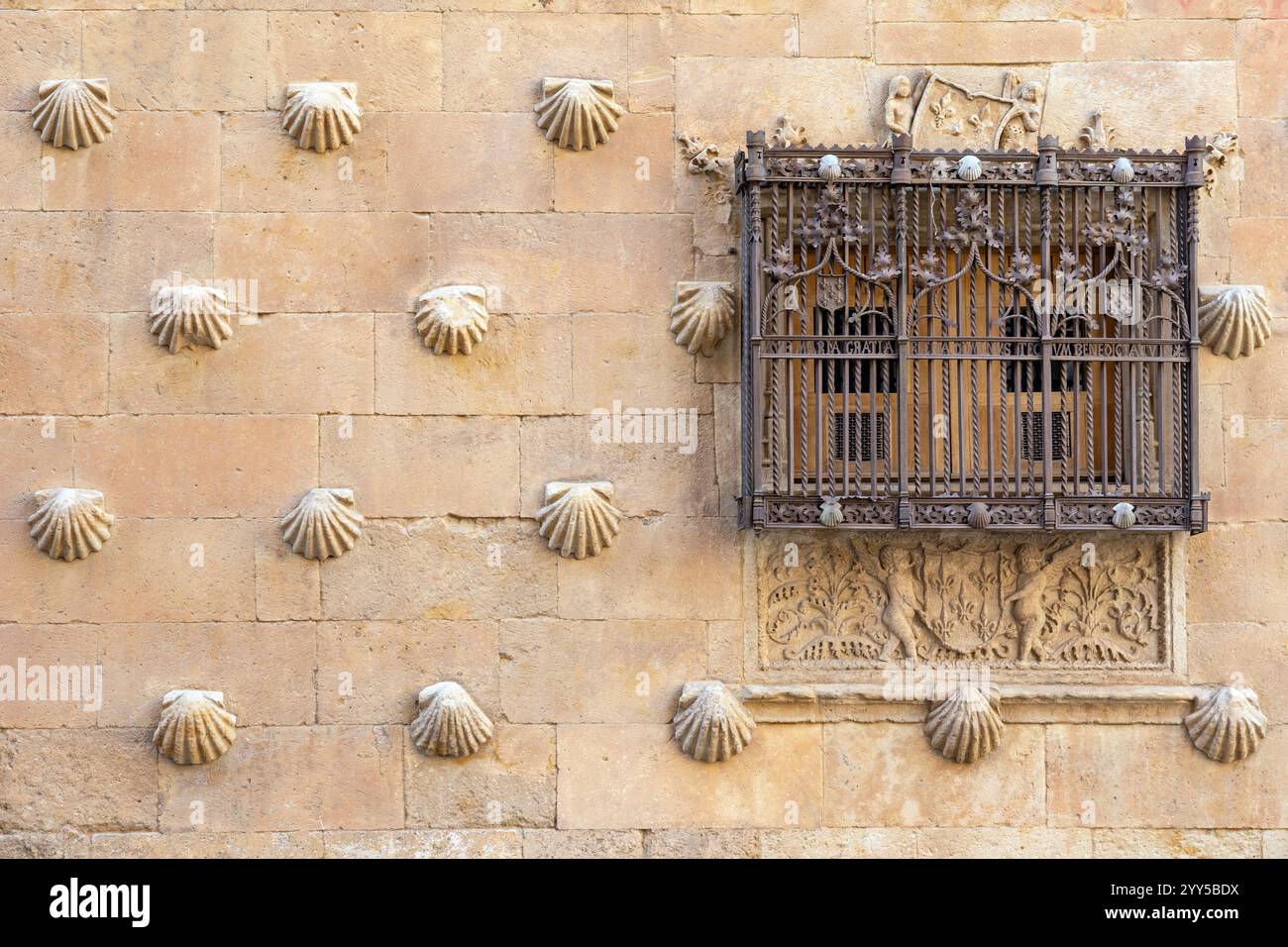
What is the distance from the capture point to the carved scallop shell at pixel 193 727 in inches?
272

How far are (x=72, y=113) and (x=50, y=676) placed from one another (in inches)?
89.9

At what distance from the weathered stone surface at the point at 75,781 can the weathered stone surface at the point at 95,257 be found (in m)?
1.75

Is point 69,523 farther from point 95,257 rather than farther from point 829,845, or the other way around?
point 829,845

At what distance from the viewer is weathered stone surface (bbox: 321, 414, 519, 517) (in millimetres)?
7121

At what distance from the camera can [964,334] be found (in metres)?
7.06

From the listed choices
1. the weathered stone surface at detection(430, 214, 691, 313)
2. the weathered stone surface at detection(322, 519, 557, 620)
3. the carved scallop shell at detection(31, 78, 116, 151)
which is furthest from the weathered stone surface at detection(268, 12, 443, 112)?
the weathered stone surface at detection(322, 519, 557, 620)

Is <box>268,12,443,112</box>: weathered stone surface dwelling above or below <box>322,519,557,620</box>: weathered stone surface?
above

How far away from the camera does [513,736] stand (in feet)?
23.2

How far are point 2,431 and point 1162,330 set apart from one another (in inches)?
186

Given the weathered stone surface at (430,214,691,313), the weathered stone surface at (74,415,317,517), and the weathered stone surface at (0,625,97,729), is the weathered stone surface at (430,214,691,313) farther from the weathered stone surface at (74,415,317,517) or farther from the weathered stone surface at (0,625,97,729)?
the weathered stone surface at (0,625,97,729)

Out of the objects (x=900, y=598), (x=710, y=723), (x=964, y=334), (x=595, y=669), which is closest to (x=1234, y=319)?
(x=964, y=334)

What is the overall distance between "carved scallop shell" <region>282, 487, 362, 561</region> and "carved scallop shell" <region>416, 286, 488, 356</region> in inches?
28.2

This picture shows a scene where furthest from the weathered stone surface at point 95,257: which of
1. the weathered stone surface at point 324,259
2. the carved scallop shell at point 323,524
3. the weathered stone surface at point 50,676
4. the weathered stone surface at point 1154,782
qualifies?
the weathered stone surface at point 1154,782

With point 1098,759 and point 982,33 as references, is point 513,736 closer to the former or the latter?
point 1098,759
